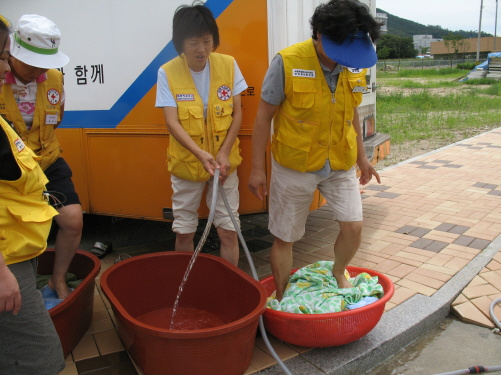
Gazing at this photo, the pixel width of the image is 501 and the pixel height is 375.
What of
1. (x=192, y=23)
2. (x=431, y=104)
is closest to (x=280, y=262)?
(x=192, y=23)

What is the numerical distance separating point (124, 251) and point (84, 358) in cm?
170

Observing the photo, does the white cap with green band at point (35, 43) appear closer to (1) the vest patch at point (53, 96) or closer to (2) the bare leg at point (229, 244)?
(1) the vest patch at point (53, 96)

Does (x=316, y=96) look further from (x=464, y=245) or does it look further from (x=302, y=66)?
(x=464, y=245)

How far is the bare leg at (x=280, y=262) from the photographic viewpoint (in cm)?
295

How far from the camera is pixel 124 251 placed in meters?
4.30

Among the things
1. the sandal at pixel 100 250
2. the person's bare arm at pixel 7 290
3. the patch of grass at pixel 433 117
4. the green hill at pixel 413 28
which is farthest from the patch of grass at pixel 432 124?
the green hill at pixel 413 28

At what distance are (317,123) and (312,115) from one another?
0.05 m

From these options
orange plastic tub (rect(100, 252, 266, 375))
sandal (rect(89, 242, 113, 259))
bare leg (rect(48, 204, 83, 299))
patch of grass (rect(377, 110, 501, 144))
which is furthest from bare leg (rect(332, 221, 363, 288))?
patch of grass (rect(377, 110, 501, 144))

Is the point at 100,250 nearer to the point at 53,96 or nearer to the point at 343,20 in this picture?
the point at 53,96

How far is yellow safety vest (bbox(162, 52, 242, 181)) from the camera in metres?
2.89

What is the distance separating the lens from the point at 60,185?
2842mm

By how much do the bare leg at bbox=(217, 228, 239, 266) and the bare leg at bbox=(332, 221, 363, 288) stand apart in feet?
2.15

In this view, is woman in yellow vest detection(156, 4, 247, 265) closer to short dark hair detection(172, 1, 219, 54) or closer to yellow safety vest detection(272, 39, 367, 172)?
short dark hair detection(172, 1, 219, 54)

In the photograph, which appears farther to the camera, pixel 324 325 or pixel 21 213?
pixel 324 325
